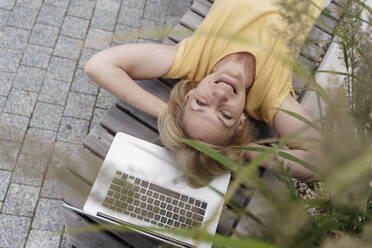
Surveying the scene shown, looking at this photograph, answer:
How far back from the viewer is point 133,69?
2.34 metres

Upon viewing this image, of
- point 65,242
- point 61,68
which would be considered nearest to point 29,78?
point 61,68

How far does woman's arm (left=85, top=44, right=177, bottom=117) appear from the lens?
2230mm

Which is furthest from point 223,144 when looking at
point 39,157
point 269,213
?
point 39,157

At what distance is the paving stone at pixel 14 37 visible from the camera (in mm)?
3078

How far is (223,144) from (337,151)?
1.38 meters

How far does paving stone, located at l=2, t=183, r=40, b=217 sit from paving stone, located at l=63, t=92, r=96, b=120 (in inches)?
26.6

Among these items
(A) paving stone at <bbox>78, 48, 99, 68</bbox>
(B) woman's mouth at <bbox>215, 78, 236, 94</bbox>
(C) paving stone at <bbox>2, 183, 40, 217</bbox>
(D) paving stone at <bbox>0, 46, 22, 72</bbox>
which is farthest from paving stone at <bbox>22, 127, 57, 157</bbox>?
(D) paving stone at <bbox>0, 46, 22, 72</bbox>

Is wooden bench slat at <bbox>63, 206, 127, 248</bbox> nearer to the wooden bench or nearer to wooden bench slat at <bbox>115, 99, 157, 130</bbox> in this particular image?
the wooden bench

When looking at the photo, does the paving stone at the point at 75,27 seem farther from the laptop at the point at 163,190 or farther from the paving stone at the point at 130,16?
the laptop at the point at 163,190

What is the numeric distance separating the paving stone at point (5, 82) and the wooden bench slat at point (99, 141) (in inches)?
47.3

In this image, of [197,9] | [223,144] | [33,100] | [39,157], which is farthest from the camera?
[33,100]

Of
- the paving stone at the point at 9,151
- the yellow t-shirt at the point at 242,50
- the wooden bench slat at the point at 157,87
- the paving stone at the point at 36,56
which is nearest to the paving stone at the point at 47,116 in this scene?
the paving stone at the point at 36,56

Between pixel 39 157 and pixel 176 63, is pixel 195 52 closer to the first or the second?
pixel 176 63

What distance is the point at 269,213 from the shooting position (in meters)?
0.74
